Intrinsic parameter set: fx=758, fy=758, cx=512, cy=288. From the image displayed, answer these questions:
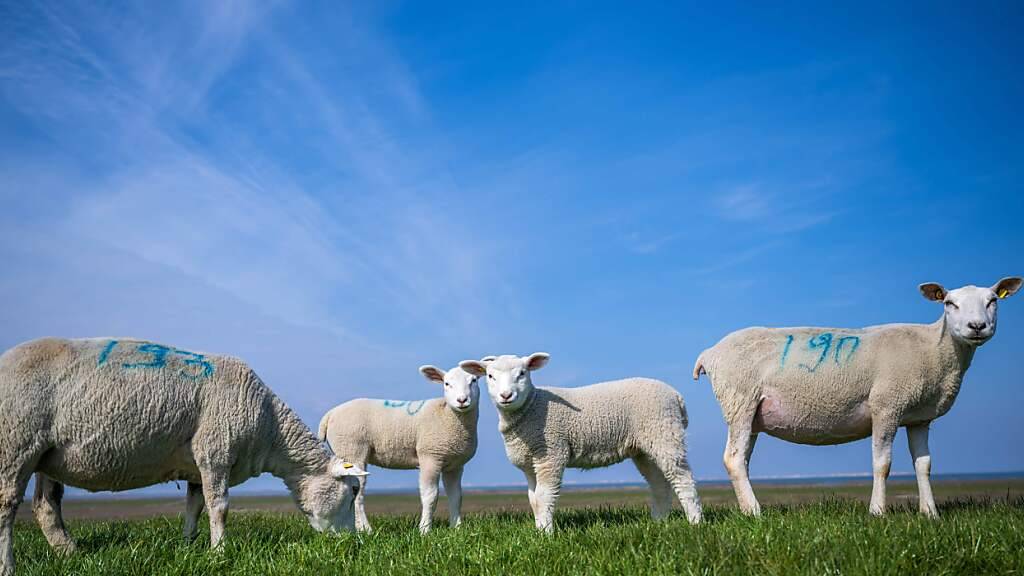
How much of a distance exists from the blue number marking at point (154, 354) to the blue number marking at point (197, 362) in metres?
0.17

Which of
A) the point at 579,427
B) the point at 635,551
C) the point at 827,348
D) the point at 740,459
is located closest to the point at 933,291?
the point at 827,348

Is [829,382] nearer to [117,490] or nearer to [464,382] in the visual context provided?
[464,382]

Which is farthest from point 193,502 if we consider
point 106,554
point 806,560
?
point 806,560

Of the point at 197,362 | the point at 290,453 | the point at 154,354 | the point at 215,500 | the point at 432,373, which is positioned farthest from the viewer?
the point at 432,373

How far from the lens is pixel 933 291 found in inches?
416

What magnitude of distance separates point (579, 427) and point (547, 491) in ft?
2.94

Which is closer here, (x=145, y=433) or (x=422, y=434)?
(x=145, y=433)

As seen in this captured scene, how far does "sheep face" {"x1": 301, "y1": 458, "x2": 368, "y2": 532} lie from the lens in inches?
380

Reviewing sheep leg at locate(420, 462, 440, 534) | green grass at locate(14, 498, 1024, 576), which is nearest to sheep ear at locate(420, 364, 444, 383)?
sheep leg at locate(420, 462, 440, 534)

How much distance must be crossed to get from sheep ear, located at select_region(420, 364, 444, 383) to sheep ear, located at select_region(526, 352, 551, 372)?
5.99 ft

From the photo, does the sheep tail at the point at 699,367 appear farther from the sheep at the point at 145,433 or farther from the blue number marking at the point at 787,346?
the sheep at the point at 145,433

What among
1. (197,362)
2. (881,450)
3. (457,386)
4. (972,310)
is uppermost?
(972,310)

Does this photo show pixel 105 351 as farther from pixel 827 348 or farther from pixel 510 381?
pixel 827 348

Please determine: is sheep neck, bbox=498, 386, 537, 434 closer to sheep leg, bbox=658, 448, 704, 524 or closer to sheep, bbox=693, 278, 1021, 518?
sheep leg, bbox=658, 448, 704, 524
